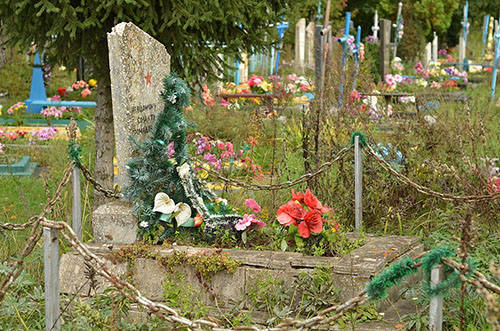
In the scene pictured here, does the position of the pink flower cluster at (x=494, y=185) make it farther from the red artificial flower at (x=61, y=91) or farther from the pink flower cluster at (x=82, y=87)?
the red artificial flower at (x=61, y=91)

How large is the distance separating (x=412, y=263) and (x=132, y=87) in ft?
8.99

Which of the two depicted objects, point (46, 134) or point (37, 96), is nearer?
point (46, 134)

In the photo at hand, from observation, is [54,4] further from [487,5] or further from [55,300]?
[487,5]

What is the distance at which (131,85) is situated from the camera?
528 cm

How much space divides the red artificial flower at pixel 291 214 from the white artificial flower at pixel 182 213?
0.70 meters

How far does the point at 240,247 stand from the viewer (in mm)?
5250

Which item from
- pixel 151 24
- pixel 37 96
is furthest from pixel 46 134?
pixel 151 24

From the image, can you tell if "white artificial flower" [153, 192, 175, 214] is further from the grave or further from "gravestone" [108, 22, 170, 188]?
"gravestone" [108, 22, 170, 188]

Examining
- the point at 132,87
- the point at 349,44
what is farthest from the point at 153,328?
the point at 349,44

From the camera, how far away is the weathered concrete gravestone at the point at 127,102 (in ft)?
17.2

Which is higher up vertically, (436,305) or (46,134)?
(436,305)

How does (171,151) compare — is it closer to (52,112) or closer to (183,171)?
(183,171)

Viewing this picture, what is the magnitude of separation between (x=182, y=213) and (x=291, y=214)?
0.81 metres

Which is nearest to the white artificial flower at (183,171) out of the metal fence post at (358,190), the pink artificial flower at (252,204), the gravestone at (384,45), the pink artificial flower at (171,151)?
the pink artificial flower at (171,151)
